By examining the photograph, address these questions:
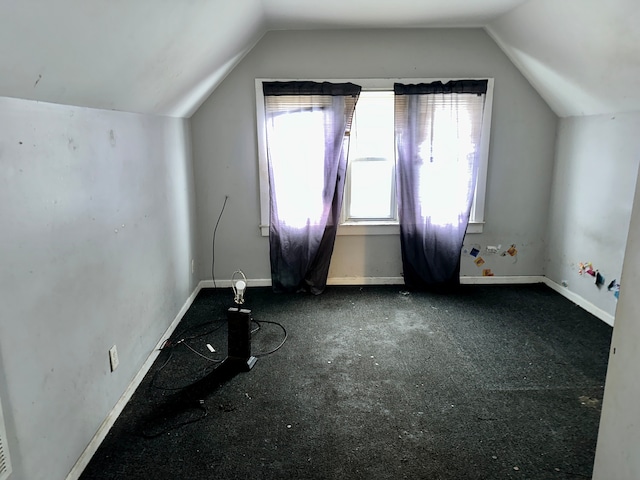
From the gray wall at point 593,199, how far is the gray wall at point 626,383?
2.31m

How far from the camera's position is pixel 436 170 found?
383cm

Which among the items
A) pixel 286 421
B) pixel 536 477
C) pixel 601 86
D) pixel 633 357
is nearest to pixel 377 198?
pixel 601 86

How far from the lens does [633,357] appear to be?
1.16 metres

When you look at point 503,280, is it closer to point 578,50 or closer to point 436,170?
point 436,170

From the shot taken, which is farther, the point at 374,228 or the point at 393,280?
the point at 393,280

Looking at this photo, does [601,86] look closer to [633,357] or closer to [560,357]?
[560,357]

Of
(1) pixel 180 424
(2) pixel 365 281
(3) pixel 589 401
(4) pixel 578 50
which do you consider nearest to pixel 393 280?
(2) pixel 365 281

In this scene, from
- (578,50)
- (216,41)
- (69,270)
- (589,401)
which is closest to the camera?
(69,270)

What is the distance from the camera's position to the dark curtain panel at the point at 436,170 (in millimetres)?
3729

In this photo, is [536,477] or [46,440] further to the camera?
[536,477]

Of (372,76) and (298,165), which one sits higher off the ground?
(372,76)

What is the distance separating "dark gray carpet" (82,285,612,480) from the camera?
1.95 meters

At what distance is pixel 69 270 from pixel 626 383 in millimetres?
2000

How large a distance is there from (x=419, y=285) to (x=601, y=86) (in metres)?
2.09
